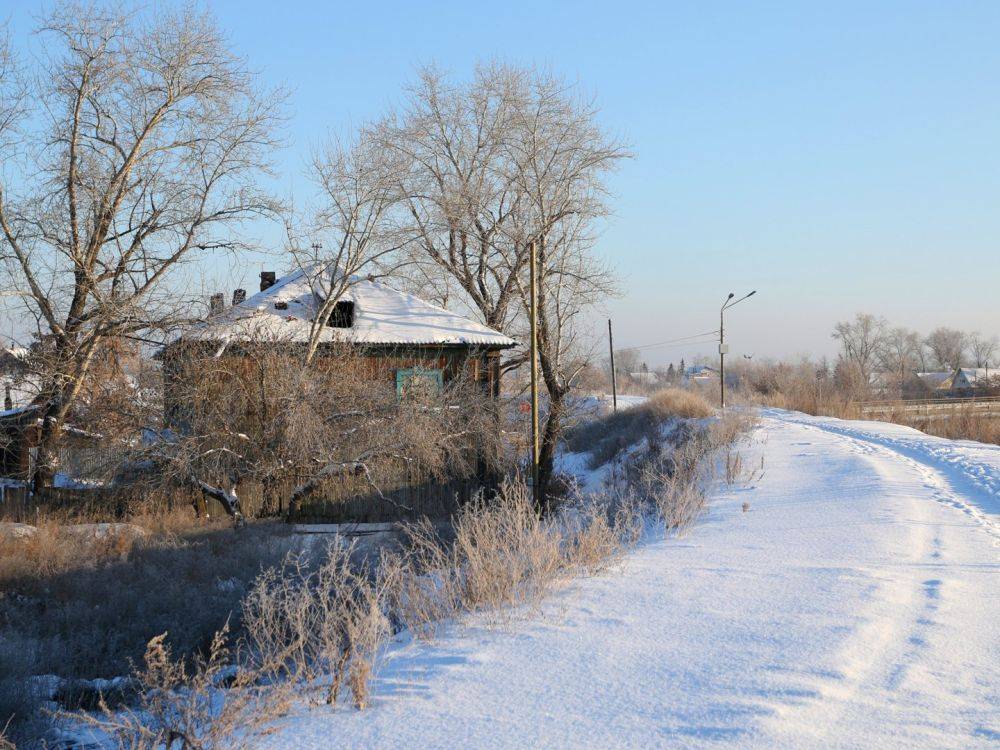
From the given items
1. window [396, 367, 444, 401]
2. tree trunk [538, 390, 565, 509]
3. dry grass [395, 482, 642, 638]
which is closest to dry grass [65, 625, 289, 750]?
dry grass [395, 482, 642, 638]

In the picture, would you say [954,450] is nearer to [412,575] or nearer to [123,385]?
[412,575]

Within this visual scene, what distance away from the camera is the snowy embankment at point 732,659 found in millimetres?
4246

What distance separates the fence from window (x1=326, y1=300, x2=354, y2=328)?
393cm

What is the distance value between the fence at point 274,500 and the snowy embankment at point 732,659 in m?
8.50

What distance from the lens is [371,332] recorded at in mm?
19109

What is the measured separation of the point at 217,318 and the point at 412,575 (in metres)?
11.8

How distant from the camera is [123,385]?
16141 mm

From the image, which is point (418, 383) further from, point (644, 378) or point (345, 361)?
point (644, 378)

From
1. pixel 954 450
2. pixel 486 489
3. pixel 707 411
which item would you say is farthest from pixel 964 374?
pixel 486 489

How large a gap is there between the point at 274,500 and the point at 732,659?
13.8 metres

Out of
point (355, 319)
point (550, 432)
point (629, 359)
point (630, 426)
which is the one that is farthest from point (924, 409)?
point (629, 359)

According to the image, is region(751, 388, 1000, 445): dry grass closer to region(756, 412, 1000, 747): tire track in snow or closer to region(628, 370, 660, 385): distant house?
region(756, 412, 1000, 747): tire track in snow

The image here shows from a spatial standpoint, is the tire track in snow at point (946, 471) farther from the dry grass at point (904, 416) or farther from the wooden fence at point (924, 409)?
the wooden fence at point (924, 409)

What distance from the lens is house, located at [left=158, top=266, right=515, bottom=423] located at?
17125 millimetres
